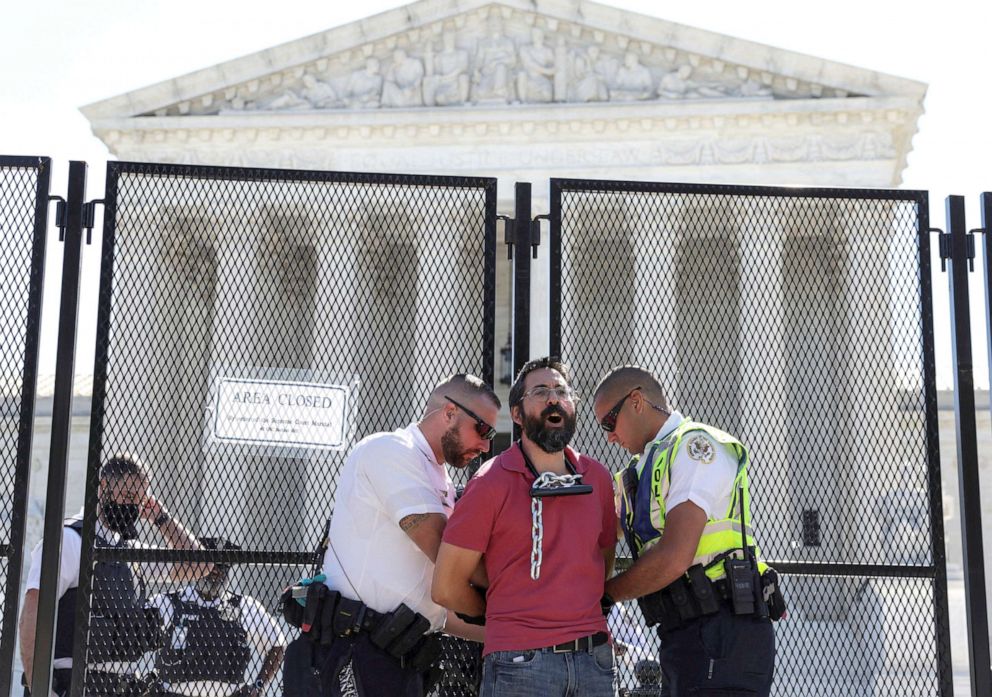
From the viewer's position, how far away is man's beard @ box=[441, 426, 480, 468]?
487 cm

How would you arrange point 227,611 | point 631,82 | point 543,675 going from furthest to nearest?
point 631,82 < point 227,611 < point 543,675

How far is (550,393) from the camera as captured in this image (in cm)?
457

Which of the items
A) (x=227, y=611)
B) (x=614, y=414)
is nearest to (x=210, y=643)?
(x=227, y=611)

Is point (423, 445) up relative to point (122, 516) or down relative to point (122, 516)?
up

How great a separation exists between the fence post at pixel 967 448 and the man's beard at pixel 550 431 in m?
2.02

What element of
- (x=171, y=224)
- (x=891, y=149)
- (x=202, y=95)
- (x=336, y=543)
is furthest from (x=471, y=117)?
(x=336, y=543)

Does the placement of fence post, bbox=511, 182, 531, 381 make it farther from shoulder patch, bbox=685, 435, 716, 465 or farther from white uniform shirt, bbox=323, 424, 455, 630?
shoulder patch, bbox=685, 435, 716, 465

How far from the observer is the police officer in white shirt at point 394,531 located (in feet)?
15.0

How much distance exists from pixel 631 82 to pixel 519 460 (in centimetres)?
2540

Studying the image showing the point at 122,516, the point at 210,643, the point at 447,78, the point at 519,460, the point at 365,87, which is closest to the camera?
the point at 519,460

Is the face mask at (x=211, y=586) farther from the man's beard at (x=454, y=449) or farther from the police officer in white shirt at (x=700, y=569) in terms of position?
the police officer in white shirt at (x=700, y=569)

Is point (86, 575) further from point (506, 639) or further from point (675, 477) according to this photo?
point (675, 477)

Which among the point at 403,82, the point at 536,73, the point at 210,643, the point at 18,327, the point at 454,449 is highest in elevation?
the point at 536,73

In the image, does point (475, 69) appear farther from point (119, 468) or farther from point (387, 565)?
point (387, 565)
